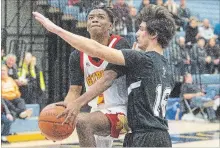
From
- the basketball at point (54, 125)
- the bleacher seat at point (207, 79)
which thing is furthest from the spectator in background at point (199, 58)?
the basketball at point (54, 125)

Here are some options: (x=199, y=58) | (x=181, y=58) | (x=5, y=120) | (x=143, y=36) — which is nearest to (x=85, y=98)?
(x=143, y=36)

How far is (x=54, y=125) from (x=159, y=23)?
0.96 meters

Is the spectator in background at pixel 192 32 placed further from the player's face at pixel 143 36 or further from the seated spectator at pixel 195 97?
the player's face at pixel 143 36

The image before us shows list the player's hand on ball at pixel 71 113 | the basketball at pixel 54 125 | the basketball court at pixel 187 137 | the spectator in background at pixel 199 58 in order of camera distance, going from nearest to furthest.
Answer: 1. the player's hand on ball at pixel 71 113
2. the basketball at pixel 54 125
3. the basketball court at pixel 187 137
4. the spectator in background at pixel 199 58

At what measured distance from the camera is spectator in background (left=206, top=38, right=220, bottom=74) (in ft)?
47.5

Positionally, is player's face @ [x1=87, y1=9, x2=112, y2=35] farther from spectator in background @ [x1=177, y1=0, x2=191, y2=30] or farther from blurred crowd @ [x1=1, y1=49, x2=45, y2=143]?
spectator in background @ [x1=177, y1=0, x2=191, y2=30]

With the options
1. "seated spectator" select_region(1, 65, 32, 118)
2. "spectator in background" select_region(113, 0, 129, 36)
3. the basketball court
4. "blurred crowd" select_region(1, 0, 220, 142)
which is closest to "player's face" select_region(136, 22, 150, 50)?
the basketball court

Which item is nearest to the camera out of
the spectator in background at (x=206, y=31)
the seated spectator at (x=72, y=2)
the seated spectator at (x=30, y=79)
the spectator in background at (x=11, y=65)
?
the spectator in background at (x=11, y=65)

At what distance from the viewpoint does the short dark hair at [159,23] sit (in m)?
3.10

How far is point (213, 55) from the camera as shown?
1473 centimetres

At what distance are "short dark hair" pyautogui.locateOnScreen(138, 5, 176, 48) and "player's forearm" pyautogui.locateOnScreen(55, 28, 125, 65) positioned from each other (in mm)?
334

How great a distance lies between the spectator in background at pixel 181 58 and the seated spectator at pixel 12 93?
5.60 meters

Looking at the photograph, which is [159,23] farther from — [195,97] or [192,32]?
[192,32]

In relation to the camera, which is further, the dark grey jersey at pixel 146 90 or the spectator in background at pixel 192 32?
the spectator in background at pixel 192 32
